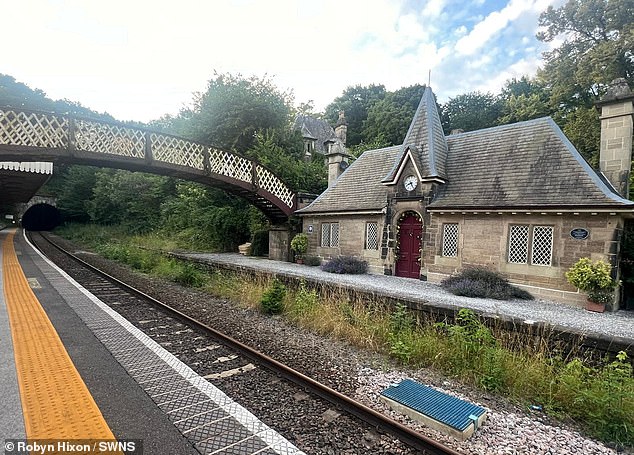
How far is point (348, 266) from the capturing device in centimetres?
1401

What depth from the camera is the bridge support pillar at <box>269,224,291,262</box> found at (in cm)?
1867

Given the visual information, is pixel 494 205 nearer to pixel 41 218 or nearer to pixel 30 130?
pixel 30 130

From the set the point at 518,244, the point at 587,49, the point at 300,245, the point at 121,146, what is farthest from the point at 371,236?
the point at 587,49

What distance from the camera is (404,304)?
742 centimetres

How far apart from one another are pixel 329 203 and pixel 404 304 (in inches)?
383

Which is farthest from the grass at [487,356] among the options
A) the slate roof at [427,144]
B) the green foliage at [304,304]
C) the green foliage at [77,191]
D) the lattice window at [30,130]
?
the green foliage at [77,191]

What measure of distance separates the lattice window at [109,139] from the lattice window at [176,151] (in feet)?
1.71

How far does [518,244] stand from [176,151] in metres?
13.3

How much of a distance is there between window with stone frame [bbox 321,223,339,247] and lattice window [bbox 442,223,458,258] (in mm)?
5416

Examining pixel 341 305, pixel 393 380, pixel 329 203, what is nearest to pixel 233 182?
pixel 329 203

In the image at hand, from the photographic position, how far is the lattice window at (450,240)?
39.3 feet

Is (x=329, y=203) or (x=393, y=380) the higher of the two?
(x=329, y=203)

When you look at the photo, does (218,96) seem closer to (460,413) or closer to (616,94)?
(616,94)

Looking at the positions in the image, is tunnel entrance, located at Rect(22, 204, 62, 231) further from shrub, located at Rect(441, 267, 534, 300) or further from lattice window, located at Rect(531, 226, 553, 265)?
lattice window, located at Rect(531, 226, 553, 265)
